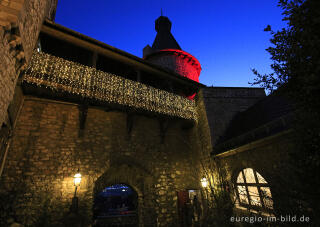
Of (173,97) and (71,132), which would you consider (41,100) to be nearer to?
(71,132)

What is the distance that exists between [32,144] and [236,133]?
780cm

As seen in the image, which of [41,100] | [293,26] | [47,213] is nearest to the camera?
[293,26]

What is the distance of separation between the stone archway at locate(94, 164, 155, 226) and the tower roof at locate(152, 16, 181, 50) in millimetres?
10164

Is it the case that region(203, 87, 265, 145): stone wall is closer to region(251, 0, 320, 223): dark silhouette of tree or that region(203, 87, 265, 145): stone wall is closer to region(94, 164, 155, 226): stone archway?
region(94, 164, 155, 226): stone archway

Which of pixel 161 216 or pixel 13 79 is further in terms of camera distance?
pixel 161 216

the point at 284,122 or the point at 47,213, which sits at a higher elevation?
the point at 284,122

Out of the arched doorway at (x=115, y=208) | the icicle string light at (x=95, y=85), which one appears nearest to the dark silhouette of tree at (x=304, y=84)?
the icicle string light at (x=95, y=85)

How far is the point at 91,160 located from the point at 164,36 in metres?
12.8

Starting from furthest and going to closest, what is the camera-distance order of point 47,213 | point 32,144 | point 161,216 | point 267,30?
point 161,216
point 32,144
point 47,213
point 267,30

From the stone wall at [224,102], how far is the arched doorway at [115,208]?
5.70m

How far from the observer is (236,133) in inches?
272

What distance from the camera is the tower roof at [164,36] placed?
44.5ft

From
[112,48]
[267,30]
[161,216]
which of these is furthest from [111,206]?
[267,30]

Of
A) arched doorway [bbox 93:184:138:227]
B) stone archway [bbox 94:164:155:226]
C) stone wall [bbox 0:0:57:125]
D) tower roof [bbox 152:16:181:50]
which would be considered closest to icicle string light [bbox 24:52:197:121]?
stone wall [bbox 0:0:57:125]
